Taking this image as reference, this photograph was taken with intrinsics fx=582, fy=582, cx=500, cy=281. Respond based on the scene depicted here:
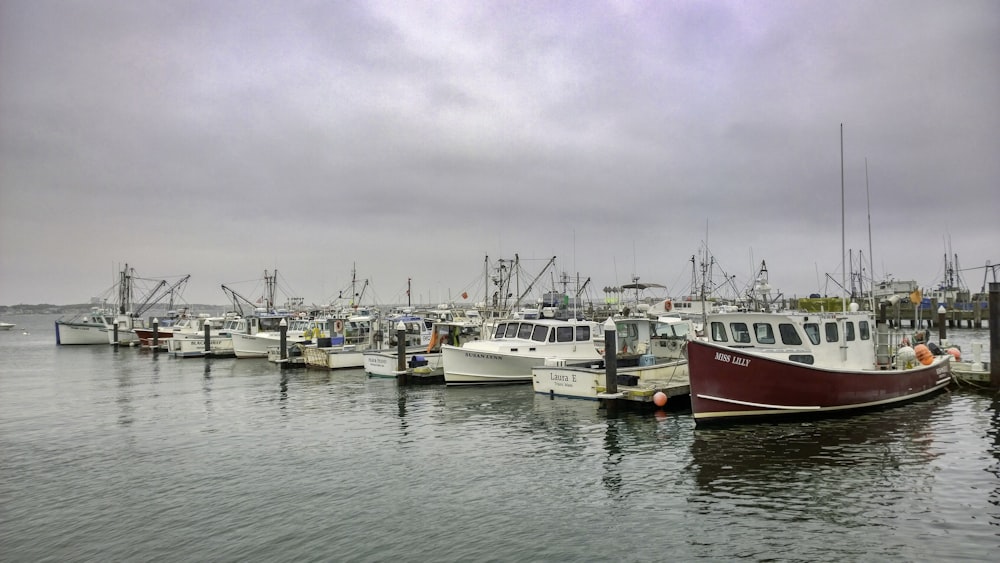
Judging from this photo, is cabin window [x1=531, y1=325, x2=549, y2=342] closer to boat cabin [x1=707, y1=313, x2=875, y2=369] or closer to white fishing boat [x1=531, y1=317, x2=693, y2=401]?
white fishing boat [x1=531, y1=317, x2=693, y2=401]

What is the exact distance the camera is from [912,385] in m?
21.3

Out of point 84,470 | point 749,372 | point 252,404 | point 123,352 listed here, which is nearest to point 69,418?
point 252,404

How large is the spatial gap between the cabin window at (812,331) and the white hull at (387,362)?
1959 cm

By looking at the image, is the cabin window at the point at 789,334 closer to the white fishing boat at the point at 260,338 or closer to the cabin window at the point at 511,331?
the cabin window at the point at 511,331

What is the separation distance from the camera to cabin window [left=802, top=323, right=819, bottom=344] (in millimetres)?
19219

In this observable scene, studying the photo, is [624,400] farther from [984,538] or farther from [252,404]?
[252,404]

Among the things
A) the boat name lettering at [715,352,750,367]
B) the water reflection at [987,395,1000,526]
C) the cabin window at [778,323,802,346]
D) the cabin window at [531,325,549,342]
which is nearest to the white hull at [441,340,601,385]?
the cabin window at [531,325,549,342]

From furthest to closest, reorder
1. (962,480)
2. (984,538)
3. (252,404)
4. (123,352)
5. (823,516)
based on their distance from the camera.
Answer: (123,352), (252,404), (962,480), (823,516), (984,538)

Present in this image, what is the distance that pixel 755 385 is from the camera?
57.3 ft

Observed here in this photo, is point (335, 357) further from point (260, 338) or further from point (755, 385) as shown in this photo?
point (755, 385)

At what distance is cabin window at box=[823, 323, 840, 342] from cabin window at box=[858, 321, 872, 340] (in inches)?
63.5

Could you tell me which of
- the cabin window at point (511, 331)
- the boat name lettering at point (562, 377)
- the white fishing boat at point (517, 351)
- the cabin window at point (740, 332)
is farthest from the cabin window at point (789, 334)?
the cabin window at point (511, 331)

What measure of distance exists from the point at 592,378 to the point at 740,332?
6.13 metres

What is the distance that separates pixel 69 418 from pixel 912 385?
32.4 metres
